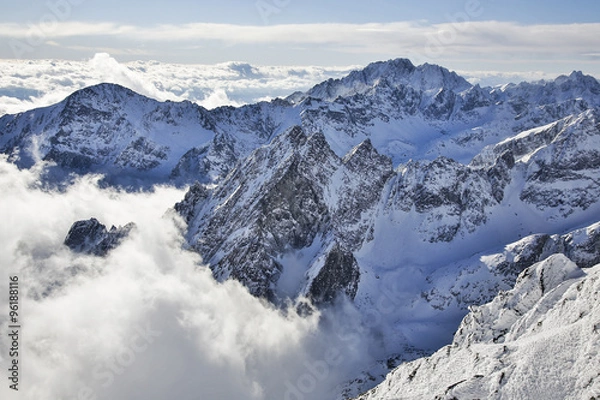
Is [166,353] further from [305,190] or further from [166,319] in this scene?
[305,190]

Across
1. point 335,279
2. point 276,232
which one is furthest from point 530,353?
point 276,232

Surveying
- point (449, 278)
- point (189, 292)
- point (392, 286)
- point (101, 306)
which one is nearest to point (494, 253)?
point (449, 278)

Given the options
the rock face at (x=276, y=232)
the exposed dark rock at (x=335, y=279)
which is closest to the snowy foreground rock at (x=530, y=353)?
the exposed dark rock at (x=335, y=279)

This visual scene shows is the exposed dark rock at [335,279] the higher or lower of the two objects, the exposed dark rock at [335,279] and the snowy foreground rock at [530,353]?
the lower

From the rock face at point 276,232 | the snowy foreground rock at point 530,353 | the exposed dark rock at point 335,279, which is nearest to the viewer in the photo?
the snowy foreground rock at point 530,353

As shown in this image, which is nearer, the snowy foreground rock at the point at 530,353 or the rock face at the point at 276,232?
the snowy foreground rock at the point at 530,353

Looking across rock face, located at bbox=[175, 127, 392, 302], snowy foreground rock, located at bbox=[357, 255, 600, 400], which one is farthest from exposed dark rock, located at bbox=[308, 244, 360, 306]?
snowy foreground rock, located at bbox=[357, 255, 600, 400]

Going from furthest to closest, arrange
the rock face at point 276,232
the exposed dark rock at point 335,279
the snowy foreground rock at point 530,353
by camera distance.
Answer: the rock face at point 276,232 < the exposed dark rock at point 335,279 < the snowy foreground rock at point 530,353

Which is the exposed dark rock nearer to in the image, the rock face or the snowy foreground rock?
the rock face

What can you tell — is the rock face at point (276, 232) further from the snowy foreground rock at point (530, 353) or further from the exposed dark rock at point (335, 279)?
the snowy foreground rock at point (530, 353)

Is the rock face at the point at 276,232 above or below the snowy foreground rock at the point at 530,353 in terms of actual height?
below
